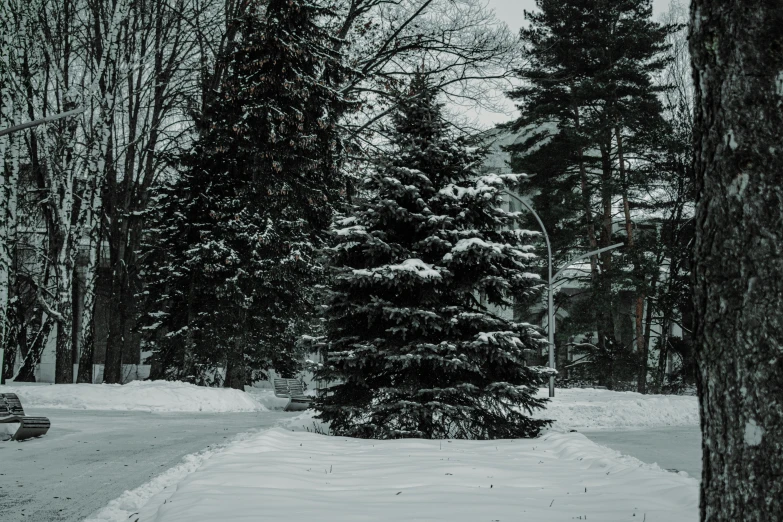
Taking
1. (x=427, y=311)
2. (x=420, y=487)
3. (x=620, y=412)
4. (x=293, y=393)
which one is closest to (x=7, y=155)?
(x=293, y=393)

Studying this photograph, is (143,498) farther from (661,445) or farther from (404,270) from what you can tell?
(661,445)

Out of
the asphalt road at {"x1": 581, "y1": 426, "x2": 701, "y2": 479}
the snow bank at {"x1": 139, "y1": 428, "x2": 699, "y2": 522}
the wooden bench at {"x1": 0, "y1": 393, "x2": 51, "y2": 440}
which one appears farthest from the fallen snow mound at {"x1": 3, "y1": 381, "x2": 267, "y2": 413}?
the snow bank at {"x1": 139, "y1": 428, "x2": 699, "y2": 522}

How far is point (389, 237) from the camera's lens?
1195 centimetres

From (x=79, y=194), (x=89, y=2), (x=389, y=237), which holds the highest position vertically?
(x=89, y=2)

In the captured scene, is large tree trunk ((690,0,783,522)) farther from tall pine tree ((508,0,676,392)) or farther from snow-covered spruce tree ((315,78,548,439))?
tall pine tree ((508,0,676,392))

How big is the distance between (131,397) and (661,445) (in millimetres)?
13682

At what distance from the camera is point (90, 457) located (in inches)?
399

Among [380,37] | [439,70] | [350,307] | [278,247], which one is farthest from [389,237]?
[380,37]

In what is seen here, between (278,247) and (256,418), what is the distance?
6.58 m

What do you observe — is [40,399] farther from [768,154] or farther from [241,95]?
[768,154]

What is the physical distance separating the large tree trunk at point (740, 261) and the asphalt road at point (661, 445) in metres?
7.29

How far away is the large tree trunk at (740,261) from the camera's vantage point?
119 inches

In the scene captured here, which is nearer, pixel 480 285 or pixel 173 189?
pixel 480 285

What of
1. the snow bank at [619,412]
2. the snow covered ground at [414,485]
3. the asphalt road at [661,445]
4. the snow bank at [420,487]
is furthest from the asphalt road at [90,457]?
the snow bank at [619,412]
